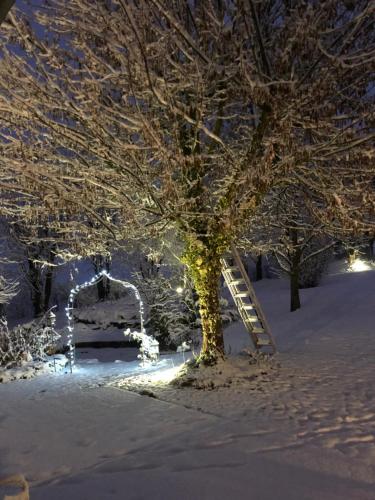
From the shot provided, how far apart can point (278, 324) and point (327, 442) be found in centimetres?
1198

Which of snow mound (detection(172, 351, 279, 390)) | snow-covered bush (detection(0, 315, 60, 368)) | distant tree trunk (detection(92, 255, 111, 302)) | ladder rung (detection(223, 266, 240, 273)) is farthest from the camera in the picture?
distant tree trunk (detection(92, 255, 111, 302))

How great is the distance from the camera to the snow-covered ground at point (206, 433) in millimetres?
3680

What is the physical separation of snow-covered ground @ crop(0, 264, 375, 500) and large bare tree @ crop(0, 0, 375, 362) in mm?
2204

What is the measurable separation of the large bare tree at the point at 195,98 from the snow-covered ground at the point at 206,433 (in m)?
2.20

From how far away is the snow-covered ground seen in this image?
12.1ft

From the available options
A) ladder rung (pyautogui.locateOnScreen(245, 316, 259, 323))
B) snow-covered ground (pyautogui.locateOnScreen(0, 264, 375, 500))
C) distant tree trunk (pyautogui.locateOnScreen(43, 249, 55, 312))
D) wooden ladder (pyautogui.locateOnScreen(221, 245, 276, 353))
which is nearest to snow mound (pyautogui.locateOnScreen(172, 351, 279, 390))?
snow-covered ground (pyautogui.locateOnScreen(0, 264, 375, 500))

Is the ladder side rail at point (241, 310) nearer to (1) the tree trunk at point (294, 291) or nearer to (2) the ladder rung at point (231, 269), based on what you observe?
(2) the ladder rung at point (231, 269)

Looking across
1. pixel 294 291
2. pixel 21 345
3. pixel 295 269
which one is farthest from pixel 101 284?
pixel 21 345

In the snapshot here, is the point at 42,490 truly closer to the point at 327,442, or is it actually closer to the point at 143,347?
the point at 327,442

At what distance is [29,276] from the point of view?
96.3 ft

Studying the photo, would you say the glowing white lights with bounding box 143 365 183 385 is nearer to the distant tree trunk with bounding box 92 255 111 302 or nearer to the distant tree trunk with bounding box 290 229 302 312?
the distant tree trunk with bounding box 290 229 302 312

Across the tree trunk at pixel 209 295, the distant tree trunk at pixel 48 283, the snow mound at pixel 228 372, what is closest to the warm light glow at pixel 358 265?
the distant tree trunk at pixel 48 283

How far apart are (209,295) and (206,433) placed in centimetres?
426

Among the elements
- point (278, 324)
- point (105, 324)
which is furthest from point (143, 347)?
point (105, 324)
